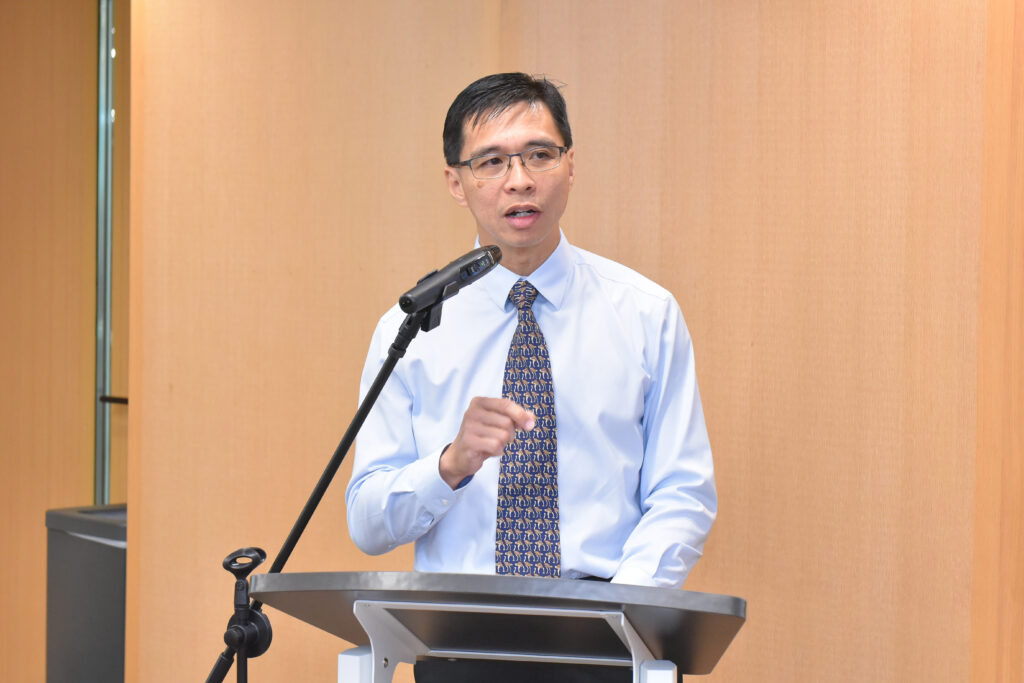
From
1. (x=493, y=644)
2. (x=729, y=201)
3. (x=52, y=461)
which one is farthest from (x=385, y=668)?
(x=52, y=461)

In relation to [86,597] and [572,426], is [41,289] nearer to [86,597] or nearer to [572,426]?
[86,597]

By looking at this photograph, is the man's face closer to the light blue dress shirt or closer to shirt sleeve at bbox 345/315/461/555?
the light blue dress shirt

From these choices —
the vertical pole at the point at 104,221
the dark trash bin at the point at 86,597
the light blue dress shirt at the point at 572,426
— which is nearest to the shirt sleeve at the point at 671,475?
the light blue dress shirt at the point at 572,426

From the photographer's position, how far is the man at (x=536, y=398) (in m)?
1.74

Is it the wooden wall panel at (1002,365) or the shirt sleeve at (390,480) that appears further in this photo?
the wooden wall panel at (1002,365)

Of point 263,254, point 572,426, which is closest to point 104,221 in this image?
point 263,254

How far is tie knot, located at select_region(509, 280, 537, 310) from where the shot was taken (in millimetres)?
1849

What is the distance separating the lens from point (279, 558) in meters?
1.52

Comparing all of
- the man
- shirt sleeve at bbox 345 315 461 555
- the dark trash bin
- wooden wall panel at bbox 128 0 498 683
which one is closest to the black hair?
the man

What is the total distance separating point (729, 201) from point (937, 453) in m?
0.68

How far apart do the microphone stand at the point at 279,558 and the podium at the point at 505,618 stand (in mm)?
180

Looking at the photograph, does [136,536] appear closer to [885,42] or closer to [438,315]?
[438,315]

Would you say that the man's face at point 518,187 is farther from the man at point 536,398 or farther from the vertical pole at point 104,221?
the vertical pole at point 104,221

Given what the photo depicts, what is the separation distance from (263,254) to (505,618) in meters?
1.74
